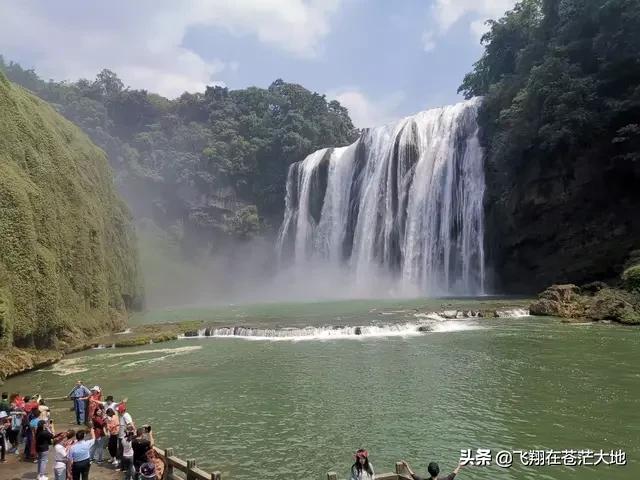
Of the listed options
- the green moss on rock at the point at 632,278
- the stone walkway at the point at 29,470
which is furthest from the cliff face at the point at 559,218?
the stone walkway at the point at 29,470

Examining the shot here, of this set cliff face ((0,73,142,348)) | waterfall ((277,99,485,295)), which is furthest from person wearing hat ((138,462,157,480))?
waterfall ((277,99,485,295))

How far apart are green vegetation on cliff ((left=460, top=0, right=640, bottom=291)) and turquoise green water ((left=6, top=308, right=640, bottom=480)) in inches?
554

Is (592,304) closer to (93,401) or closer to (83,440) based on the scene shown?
(93,401)

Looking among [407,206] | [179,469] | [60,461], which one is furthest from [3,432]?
[407,206]

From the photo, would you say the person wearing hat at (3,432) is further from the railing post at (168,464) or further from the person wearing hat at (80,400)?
the railing post at (168,464)

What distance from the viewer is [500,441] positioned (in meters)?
10.5

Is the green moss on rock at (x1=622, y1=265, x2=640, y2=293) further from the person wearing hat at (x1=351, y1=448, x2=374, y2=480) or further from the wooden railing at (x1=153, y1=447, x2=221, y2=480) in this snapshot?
the wooden railing at (x1=153, y1=447, x2=221, y2=480)

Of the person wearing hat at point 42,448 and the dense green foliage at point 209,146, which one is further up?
the dense green foliage at point 209,146

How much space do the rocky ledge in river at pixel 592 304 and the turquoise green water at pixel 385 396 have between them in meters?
1.90

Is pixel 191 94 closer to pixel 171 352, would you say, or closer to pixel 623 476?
pixel 171 352

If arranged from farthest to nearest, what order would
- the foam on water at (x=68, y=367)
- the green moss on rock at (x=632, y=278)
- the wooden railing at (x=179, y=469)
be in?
the green moss on rock at (x=632, y=278)
the foam on water at (x=68, y=367)
the wooden railing at (x=179, y=469)

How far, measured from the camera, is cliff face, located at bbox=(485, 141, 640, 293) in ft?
111

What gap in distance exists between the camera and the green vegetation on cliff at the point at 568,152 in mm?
33094

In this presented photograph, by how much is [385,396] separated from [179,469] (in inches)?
279
